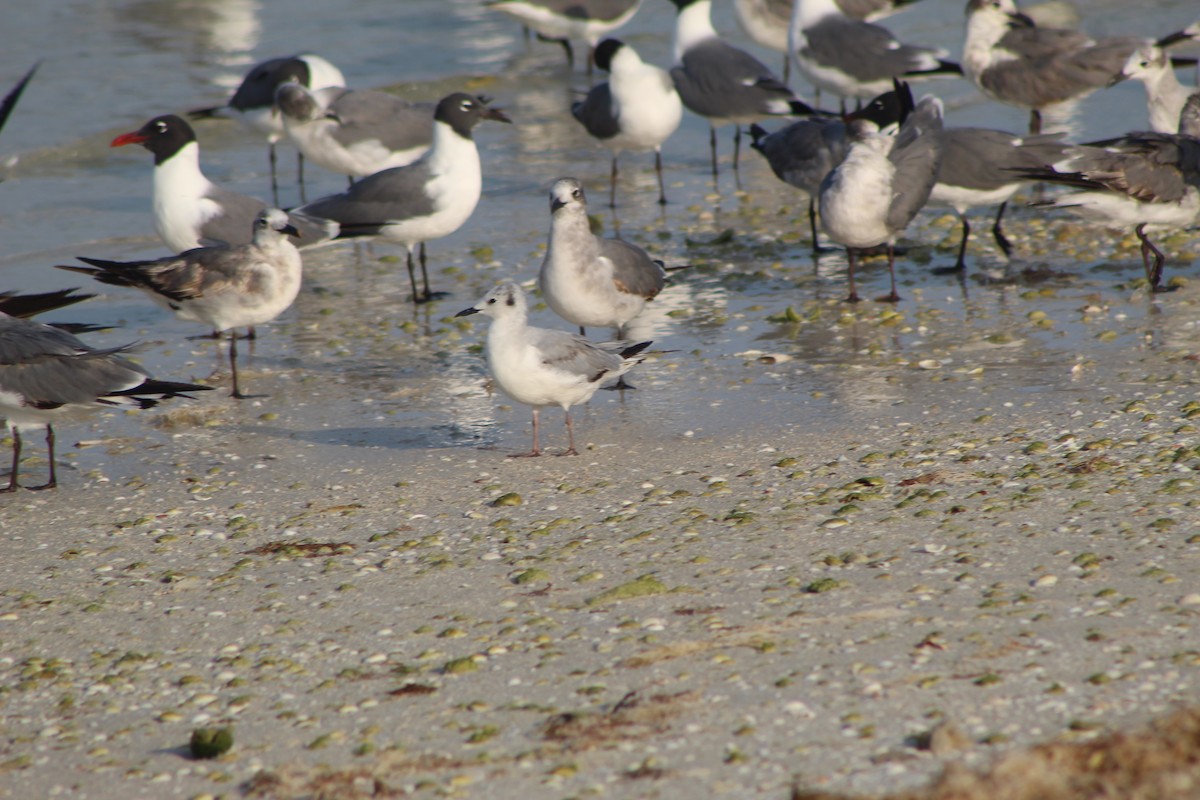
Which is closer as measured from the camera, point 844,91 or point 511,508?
point 511,508

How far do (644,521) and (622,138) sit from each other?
22.8ft

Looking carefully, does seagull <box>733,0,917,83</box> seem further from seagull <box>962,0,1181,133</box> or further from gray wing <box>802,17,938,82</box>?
seagull <box>962,0,1181,133</box>

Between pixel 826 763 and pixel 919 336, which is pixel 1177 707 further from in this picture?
pixel 919 336

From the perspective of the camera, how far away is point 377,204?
960cm

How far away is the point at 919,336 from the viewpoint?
26.6 feet

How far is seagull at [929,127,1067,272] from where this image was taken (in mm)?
9383

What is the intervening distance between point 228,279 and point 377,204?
6.40 feet

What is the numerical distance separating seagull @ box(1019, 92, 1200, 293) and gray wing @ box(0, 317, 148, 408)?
540 cm

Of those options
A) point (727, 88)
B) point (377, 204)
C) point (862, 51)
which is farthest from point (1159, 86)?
point (377, 204)

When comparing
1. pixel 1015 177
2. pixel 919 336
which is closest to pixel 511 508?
pixel 919 336

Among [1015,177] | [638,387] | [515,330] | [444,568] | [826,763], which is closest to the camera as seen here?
[826,763]

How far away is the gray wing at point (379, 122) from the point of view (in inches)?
454

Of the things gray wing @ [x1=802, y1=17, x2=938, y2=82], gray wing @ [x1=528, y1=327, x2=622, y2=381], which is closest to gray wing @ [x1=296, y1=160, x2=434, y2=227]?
gray wing @ [x1=528, y1=327, x2=622, y2=381]

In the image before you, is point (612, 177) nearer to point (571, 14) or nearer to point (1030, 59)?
point (1030, 59)
